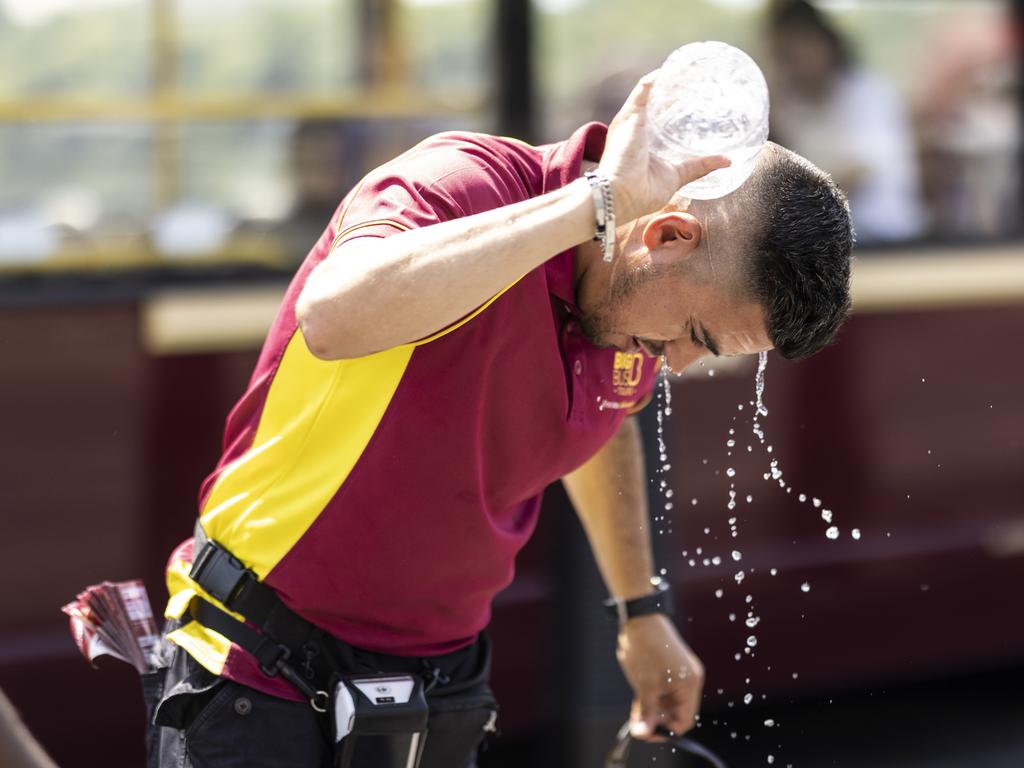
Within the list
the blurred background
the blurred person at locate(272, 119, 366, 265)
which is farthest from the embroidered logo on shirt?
the blurred person at locate(272, 119, 366, 265)

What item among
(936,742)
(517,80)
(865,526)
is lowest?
(936,742)

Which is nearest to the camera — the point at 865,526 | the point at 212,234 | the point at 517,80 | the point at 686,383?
the point at 212,234

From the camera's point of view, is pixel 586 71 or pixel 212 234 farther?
pixel 586 71

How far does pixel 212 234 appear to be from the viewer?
161 inches

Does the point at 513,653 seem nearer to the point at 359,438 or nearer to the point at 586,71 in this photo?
the point at 586,71

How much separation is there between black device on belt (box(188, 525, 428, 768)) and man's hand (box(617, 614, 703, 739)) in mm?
557

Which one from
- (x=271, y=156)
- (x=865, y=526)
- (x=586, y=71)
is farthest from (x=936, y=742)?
(x=271, y=156)

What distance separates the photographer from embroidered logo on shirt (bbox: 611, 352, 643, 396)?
2.30m

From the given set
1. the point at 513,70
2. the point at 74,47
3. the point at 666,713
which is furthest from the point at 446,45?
the point at 666,713

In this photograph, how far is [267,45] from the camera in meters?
4.09

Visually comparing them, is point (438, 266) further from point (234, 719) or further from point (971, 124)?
point (971, 124)

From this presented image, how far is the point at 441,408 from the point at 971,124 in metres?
3.75

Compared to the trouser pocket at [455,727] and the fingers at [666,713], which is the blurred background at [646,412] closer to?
the fingers at [666,713]

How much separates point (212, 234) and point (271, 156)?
262mm
